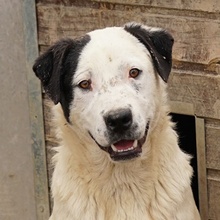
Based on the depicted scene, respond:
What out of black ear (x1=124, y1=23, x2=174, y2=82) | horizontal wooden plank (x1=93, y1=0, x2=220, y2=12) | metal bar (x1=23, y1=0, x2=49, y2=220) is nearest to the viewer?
black ear (x1=124, y1=23, x2=174, y2=82)

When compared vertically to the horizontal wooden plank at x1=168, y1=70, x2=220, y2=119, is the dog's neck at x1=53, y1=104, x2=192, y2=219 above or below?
below

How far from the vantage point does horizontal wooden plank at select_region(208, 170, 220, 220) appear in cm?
654

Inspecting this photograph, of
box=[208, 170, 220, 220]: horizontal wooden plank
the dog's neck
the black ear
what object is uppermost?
the black ear

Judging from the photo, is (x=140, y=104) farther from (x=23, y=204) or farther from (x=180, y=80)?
→ (x=23, y=204)

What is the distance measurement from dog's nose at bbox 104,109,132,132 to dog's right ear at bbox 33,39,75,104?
1.25ft

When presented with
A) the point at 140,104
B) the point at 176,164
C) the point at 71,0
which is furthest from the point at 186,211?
the point at 71,0

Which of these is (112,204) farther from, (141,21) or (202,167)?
(141,21)

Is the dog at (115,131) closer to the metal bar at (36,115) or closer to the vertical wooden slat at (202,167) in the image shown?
the vertical wooden slat at (202,167)

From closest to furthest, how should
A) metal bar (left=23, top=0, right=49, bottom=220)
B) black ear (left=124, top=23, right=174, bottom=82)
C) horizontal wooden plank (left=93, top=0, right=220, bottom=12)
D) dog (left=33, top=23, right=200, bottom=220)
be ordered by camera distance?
dog (left=33, top=23, right=200, bottom=220)
black ear (left=124, top=23, right=174, bottom=82)
horizontal wooden plank (left=93, top=0, right=220, bottom=12)
metal bar (left=23, top=0, right=49, bottom=220)

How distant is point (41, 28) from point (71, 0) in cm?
31

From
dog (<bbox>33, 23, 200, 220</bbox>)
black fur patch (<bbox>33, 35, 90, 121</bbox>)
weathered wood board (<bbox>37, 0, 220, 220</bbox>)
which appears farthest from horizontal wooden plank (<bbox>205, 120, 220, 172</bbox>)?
black fur patch (<bbox>33, 35, 90, 121</bbox>)

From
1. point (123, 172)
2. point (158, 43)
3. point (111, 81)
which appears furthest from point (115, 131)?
point (158, 43)

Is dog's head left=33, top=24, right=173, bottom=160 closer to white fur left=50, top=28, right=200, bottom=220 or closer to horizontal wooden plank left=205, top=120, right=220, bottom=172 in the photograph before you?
white fur left=50, top=28, right=200, bottom=220

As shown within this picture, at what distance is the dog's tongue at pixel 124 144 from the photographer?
5.48 meters
